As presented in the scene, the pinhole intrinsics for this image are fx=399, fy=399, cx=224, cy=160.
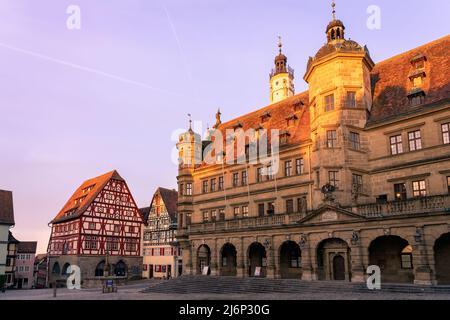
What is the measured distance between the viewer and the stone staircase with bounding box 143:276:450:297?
23.6m

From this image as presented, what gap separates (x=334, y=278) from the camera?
30.2 meters

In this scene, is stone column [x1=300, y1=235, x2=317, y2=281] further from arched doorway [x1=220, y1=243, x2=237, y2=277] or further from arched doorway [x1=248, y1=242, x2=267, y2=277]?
arched doorway [x1=220, y1=243, x2=237, y2=277]

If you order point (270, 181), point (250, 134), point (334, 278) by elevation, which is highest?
point (250, 134)

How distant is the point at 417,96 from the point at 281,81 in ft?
196

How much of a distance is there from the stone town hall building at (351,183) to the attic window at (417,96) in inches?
2.8

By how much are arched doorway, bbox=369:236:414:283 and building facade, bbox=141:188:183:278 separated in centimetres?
3800

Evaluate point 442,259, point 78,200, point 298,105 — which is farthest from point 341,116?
point 78,200

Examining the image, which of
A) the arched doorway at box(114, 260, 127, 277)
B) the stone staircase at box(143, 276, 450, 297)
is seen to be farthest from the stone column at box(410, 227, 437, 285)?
the arched doorway at box(114, 260, 127, 277)

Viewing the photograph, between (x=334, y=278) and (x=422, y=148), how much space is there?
11561 mm

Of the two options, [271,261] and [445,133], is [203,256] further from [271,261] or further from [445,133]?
[445,133]

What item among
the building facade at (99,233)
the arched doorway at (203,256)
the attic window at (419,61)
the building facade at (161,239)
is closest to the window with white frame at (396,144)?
the attic window at (419,61)

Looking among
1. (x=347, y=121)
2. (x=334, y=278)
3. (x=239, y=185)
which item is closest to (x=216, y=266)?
(x=239, y=185)

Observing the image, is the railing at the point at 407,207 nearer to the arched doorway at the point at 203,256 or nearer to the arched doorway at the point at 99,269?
the arched doorway at the point at 203,256
